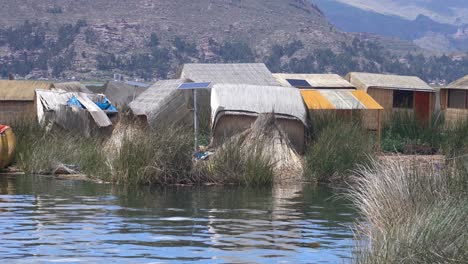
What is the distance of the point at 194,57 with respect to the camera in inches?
4963

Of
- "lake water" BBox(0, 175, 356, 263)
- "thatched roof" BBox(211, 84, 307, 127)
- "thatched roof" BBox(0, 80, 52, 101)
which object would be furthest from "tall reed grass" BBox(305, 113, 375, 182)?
"thatched roof" BBox(0, 80, 52, 101)

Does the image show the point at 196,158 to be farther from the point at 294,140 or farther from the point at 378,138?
the point at 378,138

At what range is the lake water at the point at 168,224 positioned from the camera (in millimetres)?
14266

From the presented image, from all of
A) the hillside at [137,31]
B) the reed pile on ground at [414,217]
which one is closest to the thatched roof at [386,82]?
the reed pile on ground at [414,217]

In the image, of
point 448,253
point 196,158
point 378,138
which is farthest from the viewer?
point 378,138

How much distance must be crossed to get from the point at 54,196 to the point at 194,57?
10598cm

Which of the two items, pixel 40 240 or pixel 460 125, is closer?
pixel 40 240

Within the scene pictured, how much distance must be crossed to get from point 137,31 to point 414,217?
118m

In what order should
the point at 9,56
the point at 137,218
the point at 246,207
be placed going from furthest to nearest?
1. the point at 9,56
2. the point at 246,207
3. the point at 137,218

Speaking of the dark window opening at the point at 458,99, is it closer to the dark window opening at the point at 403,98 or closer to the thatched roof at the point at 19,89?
the dark window opening at the point at 403,98

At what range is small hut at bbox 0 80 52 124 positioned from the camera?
113 ft

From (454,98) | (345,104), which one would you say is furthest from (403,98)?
(345,104)

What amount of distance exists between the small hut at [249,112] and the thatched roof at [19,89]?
8344 millimetres

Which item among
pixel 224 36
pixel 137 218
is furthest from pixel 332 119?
pixel 224 36
